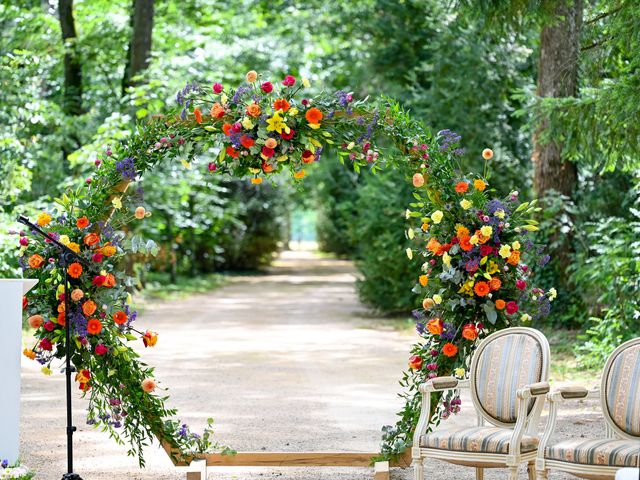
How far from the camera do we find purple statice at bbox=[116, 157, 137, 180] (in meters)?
6.27

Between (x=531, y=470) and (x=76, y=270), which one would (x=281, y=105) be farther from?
(x=531, y=470)

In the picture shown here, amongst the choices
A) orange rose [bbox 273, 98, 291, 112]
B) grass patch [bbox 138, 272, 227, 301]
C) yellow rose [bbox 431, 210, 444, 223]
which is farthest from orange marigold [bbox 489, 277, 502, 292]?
grass patch [bbox 138, 272, 227, 301]

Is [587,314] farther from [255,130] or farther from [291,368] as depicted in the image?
[255,130]

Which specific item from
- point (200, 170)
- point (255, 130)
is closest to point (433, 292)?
point (255, 130)

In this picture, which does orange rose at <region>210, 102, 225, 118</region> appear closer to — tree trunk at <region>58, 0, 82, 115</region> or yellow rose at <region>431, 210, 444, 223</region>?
yellow rose at <region>431, 210, 444, 223</region>

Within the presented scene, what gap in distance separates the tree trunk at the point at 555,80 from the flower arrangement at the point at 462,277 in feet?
18.5

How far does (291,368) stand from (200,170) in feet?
30.9

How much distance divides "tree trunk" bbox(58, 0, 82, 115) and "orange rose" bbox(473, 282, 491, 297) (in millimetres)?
13499

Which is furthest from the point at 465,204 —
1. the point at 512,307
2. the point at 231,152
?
the point at 231,152

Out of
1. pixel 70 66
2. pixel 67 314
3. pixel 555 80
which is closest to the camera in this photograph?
pixel 67 314

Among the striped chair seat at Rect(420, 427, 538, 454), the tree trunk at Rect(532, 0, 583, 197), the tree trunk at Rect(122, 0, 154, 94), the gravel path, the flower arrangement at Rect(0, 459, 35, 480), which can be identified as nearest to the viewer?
the striped chair seat at Rect(420, 427, 538, 454)

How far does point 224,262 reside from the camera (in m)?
31.0

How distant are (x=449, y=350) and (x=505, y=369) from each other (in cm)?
46

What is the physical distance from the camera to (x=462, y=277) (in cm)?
621
